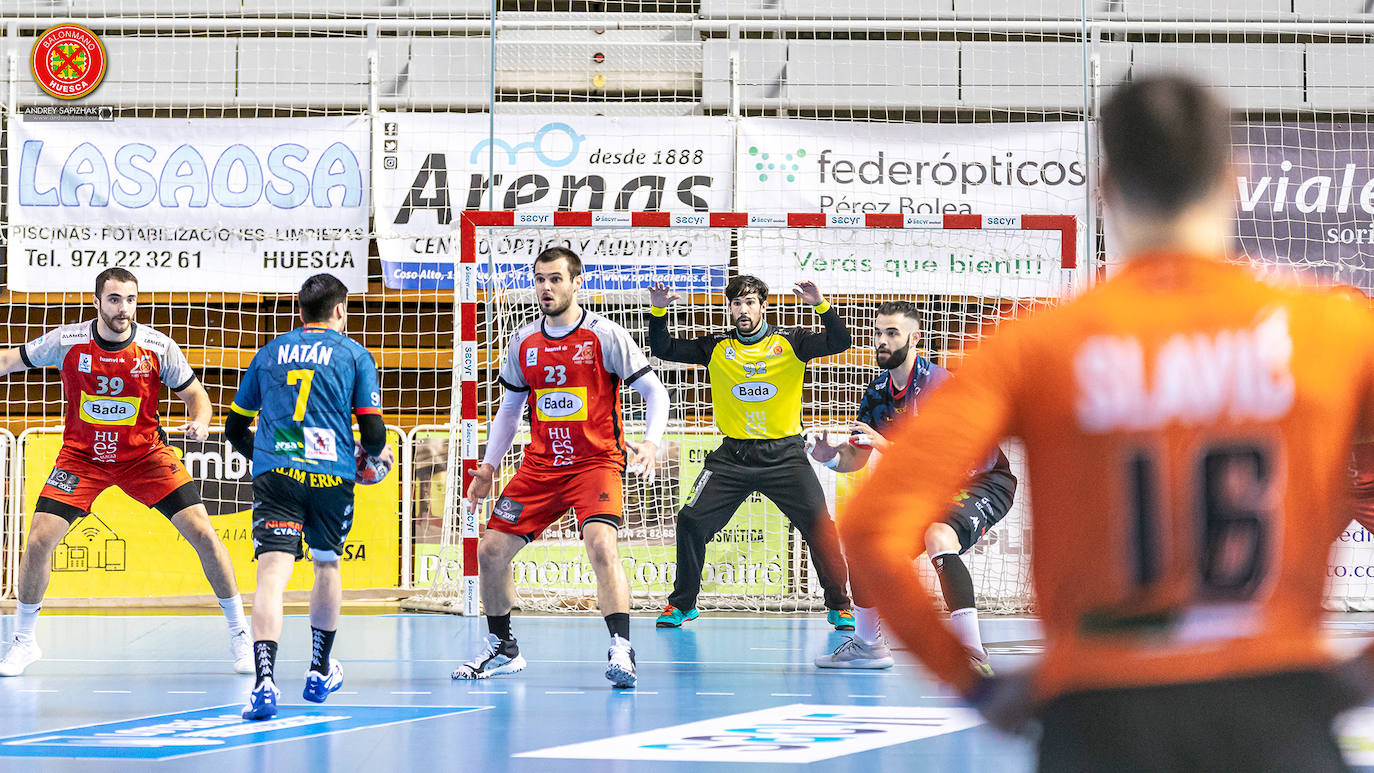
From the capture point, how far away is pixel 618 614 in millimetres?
6766

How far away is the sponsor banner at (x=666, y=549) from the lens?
1145cm

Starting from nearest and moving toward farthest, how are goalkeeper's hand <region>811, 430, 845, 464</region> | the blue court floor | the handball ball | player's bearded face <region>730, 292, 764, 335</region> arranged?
the blue court floor < the handball ball < goalkeeper's hand <region>811, 430, 845, 464</region> < player's bearded face <region>730, 292, 764, 335</region>

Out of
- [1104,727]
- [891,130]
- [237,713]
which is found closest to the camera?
[1104,727]

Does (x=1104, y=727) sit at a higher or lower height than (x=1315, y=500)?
lower

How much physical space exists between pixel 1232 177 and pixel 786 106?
11809 millimetres

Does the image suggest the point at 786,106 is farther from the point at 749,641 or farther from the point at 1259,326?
the point at 1259,326

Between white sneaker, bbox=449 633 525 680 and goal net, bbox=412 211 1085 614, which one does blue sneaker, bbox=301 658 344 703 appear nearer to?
white sneaker, bbox=449 633 525 680

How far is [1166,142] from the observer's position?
5.41 ft

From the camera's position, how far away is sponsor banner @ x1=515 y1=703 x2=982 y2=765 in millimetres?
4957

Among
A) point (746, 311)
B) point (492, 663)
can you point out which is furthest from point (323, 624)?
point (746, 311)

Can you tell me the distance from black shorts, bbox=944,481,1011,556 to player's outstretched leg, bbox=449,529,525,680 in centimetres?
213

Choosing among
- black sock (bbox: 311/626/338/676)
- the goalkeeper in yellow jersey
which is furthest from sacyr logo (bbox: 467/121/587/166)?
black sock (bbox: 311/626/338/676)

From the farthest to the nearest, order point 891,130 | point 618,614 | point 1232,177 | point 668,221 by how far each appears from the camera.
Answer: point 891,130 → point 668,221 → point 618,614 → point 1232,177

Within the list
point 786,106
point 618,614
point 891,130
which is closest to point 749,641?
point 618,614
